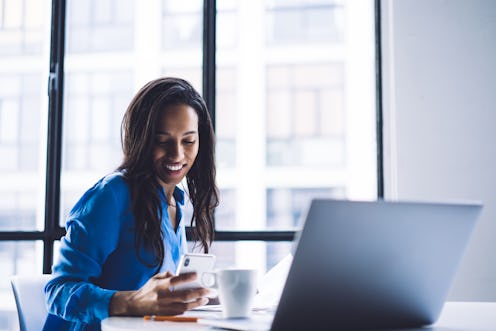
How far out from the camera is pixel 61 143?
2.73 metres

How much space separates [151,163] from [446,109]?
153 centimetres

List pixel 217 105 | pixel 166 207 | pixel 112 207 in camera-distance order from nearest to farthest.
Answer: pixel 112 207, pixel 166 207, pixel 217 105

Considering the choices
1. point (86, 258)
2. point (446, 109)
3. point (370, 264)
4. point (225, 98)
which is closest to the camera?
point (370, 264)

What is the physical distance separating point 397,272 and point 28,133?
2360 mm

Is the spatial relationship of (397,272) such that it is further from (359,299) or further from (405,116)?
(405,116)

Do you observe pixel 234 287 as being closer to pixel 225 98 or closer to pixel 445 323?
pixel 445 323

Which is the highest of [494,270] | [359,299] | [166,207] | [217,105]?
[217,105]

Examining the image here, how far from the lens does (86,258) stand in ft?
3.93

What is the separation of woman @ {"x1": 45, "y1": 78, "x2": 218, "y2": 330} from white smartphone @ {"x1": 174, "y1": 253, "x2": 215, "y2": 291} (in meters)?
0.01

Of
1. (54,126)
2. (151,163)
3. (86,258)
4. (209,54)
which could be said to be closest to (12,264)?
(54,126)

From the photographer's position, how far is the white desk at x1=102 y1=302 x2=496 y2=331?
0.93 metres

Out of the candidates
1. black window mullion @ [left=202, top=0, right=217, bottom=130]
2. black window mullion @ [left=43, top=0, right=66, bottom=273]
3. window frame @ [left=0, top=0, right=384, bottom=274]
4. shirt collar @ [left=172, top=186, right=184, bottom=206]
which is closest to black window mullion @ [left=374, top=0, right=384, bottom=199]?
window frame @ [left=0, top=0, right=384, bottom=274]

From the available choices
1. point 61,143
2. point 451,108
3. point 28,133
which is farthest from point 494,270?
point 28,133

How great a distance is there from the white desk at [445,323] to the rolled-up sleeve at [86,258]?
0.09 meters
